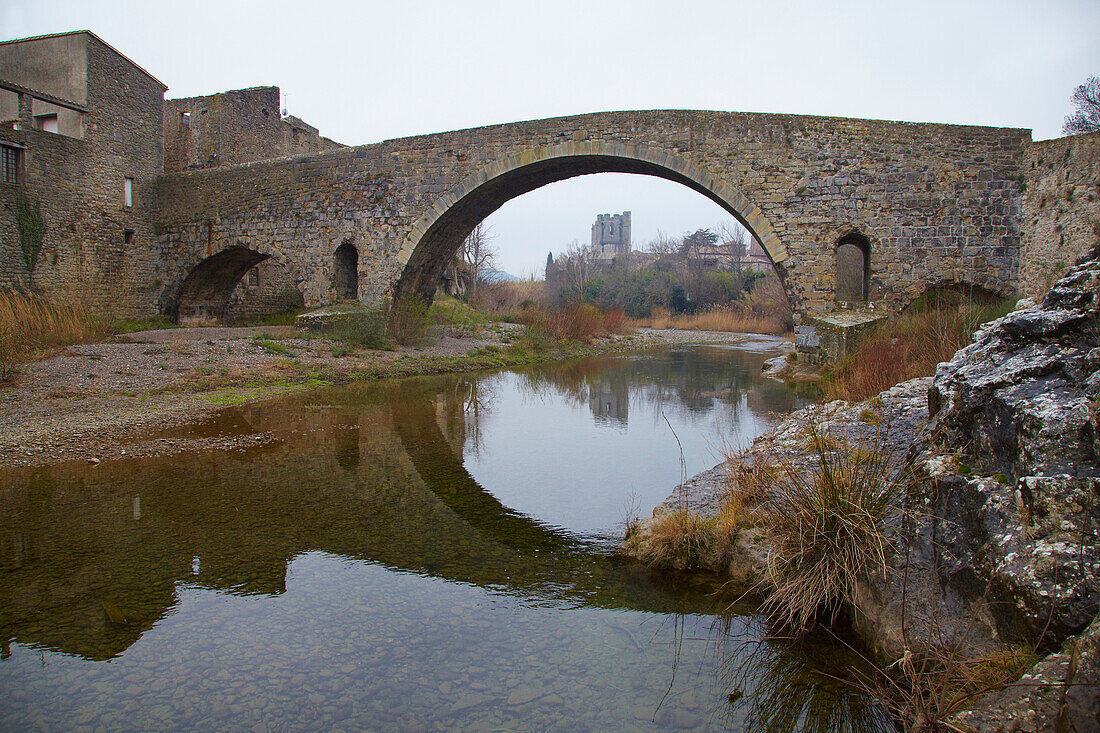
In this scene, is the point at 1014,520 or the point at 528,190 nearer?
the point at 1014,520

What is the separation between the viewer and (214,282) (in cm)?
2009

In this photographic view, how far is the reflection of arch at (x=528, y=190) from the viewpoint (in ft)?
45.0

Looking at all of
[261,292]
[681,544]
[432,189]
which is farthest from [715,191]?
[261,292]

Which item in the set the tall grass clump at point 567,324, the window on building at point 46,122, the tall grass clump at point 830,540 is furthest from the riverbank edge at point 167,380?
the window on building at point 46,122

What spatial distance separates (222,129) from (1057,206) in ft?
71.7

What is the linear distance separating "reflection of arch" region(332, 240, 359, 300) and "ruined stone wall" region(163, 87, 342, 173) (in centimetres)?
719

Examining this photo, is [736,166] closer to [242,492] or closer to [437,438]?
[437,438]

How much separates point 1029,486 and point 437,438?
6.11 m

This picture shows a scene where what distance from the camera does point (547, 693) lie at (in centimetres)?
298

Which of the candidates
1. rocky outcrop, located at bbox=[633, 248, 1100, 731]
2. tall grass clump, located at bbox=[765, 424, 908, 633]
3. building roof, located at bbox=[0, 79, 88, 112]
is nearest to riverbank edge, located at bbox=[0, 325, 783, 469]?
tall grass clump, located at bbox=[765, 424, 908, 633]

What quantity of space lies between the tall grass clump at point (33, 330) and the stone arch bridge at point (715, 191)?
19.2 feet

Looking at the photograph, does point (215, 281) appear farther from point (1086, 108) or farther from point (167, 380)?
point (1086, 108)

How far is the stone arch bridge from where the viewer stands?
42.1ft

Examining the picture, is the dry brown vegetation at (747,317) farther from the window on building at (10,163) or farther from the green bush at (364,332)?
the window on building at (10,163)
